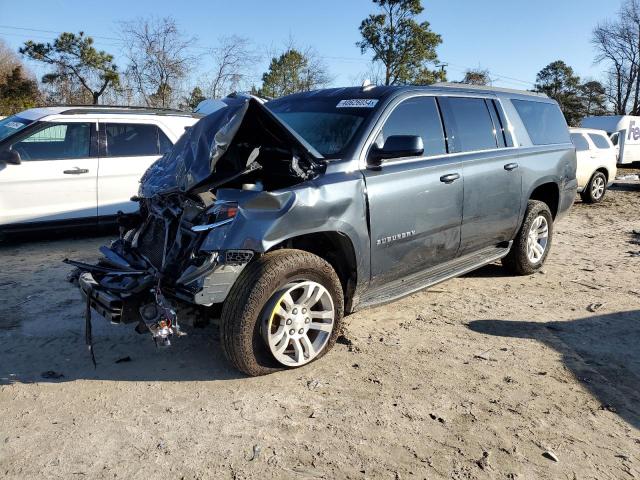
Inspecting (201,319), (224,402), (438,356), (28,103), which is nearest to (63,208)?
(201,319)

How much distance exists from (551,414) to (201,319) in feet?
7.35

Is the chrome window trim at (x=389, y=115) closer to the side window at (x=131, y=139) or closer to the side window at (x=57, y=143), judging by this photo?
the side window at (x=131, y=139)

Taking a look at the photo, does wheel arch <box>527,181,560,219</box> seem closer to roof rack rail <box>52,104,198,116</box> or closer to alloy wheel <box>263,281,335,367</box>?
alloy wheel <box>263,281,335,367</box>

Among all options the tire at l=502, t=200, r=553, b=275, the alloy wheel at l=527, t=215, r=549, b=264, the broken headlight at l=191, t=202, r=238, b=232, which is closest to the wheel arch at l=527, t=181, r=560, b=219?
the tire at l=502, t=200, r=553, b=275

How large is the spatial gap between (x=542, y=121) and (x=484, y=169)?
1.69m

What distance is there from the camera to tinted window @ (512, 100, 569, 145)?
18.2 feet

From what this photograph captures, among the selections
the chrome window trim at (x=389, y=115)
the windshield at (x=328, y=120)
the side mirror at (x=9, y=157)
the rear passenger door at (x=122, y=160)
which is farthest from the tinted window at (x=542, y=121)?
the side mirror at (x=9, y=157)

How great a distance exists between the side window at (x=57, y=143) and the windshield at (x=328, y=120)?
3.66 meters

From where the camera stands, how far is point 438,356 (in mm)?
3809

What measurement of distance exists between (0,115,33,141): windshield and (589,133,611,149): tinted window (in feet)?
39.1

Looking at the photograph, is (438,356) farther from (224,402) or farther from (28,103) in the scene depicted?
(28,103)

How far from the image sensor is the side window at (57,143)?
6512 mm

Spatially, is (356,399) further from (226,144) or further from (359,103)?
(359,103)

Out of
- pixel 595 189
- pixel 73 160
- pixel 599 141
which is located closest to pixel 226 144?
pixel 73 160
